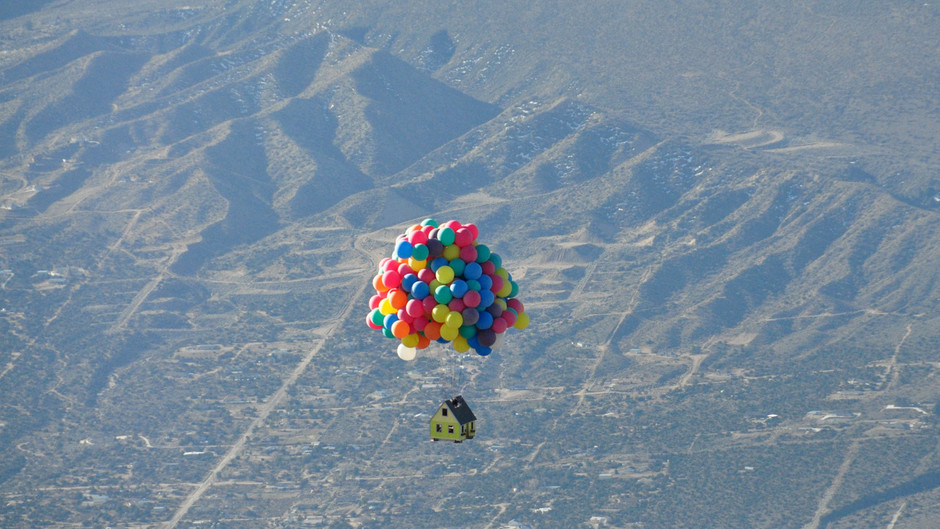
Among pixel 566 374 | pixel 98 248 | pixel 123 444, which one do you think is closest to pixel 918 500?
pixel 566 374

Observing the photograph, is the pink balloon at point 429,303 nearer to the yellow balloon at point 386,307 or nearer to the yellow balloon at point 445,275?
the yellow balloon at point 445,275

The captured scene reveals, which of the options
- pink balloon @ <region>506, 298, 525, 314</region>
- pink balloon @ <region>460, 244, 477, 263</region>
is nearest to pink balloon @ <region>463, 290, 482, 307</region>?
pink balloon @ <region>460, 244, 477, 263</region>

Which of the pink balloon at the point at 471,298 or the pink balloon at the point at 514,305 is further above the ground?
the pink balloon at the point at 471,298

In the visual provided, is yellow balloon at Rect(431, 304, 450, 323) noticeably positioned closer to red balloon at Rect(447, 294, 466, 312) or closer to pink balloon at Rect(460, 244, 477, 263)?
red balloon at Rect(447, 294, 466, 312)

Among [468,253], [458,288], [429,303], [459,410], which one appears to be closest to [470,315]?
[458,288]

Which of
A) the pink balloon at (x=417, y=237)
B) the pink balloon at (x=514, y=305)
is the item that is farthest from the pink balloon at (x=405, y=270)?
the pink balloon at (x=514, y=305)

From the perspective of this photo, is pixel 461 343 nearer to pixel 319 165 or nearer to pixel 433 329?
pixel 433 329
